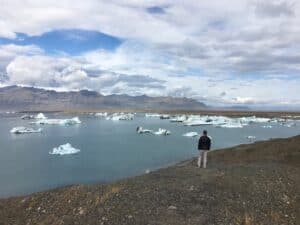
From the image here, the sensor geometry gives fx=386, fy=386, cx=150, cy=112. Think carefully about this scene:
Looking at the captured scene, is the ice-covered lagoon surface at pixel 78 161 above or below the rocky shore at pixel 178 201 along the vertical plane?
below

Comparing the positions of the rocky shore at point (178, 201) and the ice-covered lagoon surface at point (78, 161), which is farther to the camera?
the ice-covered lagoon surface at point (78, 161)

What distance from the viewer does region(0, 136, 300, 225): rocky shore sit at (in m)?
11.2

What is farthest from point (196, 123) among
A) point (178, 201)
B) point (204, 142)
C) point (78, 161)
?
point (178, 201)

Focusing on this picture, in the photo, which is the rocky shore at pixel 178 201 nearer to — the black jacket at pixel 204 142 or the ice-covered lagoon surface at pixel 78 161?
the black jacket at pixel 204 142

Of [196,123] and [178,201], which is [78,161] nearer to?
[178,201]

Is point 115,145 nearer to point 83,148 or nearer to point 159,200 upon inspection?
point 83,148

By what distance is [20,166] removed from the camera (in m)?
36.8

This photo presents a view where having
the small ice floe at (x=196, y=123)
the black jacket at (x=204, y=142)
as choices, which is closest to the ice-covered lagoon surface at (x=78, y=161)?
the black jacket at (x=204, y=142)

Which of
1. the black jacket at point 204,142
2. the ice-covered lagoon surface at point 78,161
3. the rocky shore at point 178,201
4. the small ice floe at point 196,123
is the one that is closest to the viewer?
the rocky shore at point 178,201

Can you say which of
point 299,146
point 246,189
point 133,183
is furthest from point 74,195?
point 299,146

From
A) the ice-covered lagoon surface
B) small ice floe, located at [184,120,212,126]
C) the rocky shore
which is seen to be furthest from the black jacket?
small ice floe, located at [184,120,212,126]

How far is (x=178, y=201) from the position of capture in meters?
12.0

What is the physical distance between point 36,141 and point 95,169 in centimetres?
2612

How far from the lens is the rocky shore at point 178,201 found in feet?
36.9
